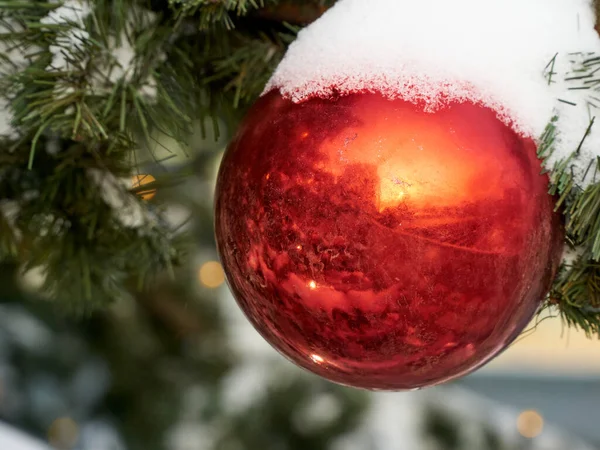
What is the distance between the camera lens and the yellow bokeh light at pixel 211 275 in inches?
35.9

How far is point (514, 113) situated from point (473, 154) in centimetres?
3

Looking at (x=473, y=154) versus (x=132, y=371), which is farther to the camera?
(x=132, y=371)

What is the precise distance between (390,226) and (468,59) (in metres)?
0.09

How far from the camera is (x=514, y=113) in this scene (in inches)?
11.5

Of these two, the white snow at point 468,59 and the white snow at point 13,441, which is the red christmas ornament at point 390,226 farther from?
the white snow at point 13,441

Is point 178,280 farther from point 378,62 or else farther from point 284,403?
point 378,62

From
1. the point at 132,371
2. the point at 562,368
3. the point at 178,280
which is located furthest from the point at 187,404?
the point at 562,368

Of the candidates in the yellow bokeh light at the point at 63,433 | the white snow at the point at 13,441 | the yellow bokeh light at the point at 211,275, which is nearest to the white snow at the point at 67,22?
the white snow at the point at 13,441

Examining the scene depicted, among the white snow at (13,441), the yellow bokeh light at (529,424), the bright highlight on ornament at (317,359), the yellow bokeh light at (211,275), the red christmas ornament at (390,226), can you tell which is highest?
the red christmas ornament at (390,226)

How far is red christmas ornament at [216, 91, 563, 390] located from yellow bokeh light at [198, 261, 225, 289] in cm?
61

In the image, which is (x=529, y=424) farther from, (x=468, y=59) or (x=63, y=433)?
(x=468, y=59)

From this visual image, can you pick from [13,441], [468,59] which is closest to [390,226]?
[468,59]

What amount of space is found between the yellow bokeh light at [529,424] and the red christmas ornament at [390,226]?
818 millimetres

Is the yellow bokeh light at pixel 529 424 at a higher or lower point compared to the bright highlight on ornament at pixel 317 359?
lower
